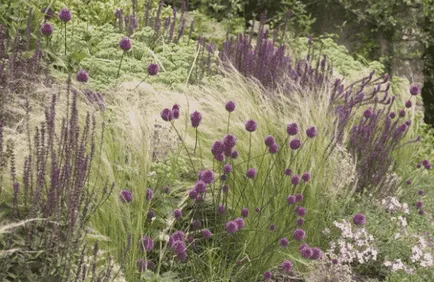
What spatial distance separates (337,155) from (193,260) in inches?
54.1

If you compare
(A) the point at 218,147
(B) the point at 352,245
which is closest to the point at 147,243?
(A) the point at 218,147

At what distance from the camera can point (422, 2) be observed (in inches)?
357

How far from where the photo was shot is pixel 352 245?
3.86 metres

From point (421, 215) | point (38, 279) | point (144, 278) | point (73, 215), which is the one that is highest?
point (73, 215)

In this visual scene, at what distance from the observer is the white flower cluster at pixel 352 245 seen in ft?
12.4

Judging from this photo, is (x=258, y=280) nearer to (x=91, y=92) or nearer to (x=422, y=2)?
(x=91, y=92)

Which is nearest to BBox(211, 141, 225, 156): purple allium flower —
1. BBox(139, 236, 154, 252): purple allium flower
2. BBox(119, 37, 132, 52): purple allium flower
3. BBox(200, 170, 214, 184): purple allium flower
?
BBox(200, 170, 214, 184): purple allium flower

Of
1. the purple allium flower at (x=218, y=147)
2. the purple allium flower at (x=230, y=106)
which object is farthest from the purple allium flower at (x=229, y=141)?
the purple allium flower at (x=230, y=106)

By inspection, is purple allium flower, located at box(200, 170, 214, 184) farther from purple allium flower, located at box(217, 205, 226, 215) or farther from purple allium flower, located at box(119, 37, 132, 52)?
purple allium flower, located at box(119, 37, 132, 52)

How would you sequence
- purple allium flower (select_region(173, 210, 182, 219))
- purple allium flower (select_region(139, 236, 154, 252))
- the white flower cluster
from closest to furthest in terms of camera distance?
purple allium flower (select_region(139, 236, 154, 252))
purple allium flower (select_region(173, 210, 182, 219))
the white flower cluster

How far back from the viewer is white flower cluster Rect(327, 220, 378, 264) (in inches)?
149

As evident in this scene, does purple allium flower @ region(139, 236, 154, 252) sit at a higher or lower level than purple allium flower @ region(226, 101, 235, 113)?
Answer: lower

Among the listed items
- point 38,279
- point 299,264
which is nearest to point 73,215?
point 38,279

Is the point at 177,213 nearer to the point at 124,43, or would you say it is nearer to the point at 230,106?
the point at 230,106
